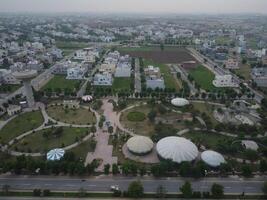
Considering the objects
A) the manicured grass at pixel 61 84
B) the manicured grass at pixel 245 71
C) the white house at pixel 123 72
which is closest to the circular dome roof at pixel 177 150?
the manicured grass at pixel 61 84

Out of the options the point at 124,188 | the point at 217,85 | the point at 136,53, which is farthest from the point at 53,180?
the point at 136,53

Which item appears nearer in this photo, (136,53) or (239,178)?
(239,178)

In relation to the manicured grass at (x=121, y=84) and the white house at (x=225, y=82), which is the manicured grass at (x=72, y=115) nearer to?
the manicured grass at (x=121, y=84)

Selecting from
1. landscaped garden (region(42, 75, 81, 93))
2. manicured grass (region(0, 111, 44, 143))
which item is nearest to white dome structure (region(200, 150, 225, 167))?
manicured grass (region(0, 111, 44, 143))

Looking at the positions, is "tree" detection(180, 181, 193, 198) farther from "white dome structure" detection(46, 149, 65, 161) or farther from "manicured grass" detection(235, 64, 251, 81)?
"manicured grass" detection(235, 64, 251, 81)

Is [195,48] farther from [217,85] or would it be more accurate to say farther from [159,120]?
[159,120]

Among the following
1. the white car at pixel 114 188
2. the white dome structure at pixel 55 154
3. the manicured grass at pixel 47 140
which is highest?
the white dome structure at pixel 55 154

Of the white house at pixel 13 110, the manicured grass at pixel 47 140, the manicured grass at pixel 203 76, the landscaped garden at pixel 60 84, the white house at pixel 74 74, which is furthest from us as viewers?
the white house at pixel 74 74
